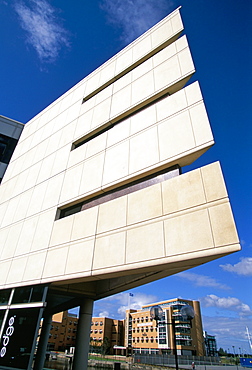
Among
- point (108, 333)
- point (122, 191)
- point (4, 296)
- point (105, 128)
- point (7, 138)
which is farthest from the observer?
point (108, 333)

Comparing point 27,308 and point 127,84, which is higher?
point 127,84

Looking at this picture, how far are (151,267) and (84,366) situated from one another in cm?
834

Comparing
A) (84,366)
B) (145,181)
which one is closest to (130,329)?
(84,366)

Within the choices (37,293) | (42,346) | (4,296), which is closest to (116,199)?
(37,293)

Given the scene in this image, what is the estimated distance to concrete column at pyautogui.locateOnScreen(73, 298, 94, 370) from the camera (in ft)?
37.7

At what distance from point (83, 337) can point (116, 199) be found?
8.54 metres

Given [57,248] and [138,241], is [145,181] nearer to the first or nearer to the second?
[138,241]

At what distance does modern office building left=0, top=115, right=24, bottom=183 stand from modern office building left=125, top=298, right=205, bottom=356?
81828mm

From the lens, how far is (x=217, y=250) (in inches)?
241

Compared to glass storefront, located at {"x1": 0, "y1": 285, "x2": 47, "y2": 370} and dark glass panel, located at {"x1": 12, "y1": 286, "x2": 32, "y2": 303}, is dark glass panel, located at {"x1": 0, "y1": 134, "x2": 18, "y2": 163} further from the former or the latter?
glass storefront, located at {"x1": 0, "y1": 285, "x2": 47, "y2": 370}

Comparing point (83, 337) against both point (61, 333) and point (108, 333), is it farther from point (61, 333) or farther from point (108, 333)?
point (108, 333)

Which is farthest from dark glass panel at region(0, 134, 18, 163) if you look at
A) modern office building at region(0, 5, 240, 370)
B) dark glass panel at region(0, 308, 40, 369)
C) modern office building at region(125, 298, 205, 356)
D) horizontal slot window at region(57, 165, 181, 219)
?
modern office building at region(125, 298, 205, 356)

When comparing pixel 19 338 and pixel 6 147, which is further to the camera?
pixel 6 147

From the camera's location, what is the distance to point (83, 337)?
40.6ft
